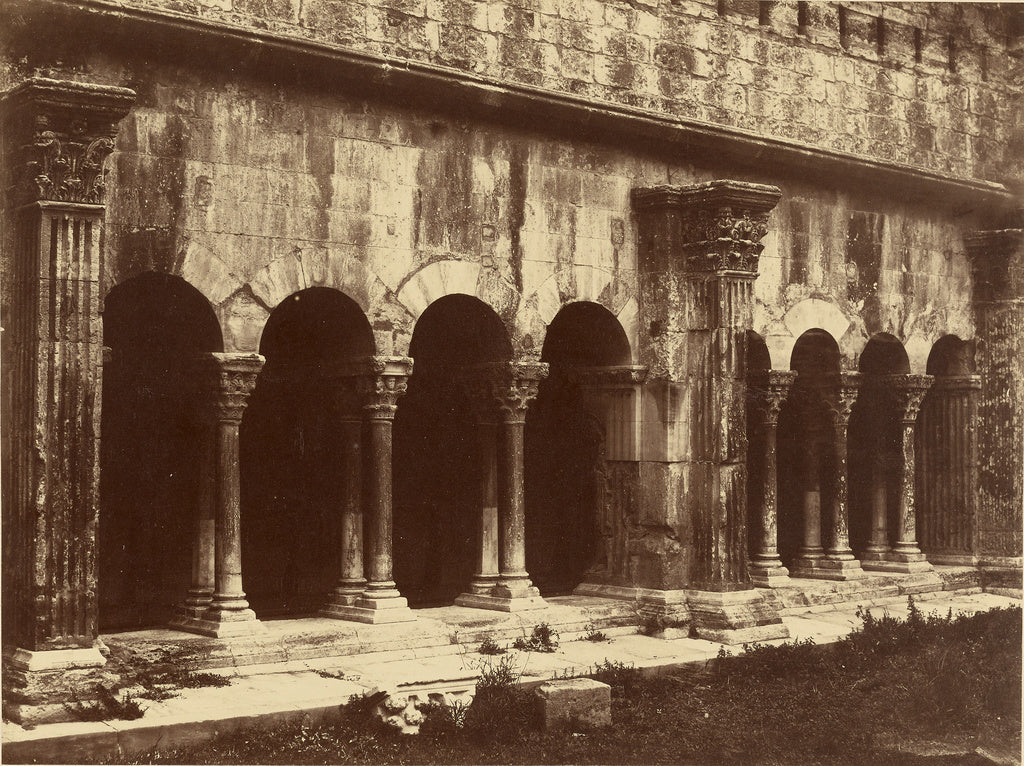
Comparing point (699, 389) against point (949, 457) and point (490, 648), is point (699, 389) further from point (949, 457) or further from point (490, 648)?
point (949, 457)

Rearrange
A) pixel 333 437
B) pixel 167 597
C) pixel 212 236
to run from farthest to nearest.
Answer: pixel 333 437 → pixel 167 597 → pixel 212 236

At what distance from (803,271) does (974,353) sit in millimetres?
3198

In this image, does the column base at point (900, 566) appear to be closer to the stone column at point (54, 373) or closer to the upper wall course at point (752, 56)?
the upper wall course at point (752, 56)

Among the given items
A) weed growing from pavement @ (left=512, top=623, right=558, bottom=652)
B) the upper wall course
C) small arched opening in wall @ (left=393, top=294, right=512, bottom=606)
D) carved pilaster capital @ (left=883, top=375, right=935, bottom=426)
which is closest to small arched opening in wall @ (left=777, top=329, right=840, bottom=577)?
carved pilaster capital @ (left=883, top=375, right=935, bottom=426)

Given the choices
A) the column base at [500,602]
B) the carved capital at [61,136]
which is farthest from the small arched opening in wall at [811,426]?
the carved capital at [61,136]

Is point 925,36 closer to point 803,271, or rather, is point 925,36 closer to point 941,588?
point 803,271

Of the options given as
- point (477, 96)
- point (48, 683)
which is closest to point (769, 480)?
point (477, 96)

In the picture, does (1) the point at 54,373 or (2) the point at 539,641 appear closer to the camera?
(1) the point at 54,373

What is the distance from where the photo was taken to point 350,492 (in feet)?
36.9

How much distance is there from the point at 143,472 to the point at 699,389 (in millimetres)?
4848

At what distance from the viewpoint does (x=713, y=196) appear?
12359 mm

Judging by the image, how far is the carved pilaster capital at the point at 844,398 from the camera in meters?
14.7

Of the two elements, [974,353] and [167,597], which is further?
[974,353]

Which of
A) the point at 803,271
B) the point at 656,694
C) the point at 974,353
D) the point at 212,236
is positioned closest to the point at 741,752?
the point at 656,694
